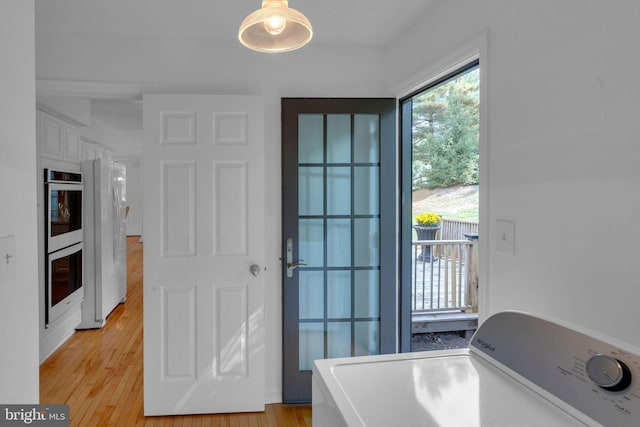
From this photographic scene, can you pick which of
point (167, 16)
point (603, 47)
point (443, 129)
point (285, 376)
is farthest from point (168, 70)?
point (443, 129)

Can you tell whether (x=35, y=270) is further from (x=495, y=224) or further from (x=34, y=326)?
(x=495, y=224)

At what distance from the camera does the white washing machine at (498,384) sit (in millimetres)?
824

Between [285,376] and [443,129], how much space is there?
4455 mm

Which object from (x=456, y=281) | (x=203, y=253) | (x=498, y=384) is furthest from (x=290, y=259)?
(x=456, y=281)

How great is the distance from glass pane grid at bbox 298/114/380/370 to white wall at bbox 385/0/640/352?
1054mm

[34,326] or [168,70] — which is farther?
[168,70]

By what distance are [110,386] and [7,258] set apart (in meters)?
2.16

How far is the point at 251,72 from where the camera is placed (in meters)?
2.64

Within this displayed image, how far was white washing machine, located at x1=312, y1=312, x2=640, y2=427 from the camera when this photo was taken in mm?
824

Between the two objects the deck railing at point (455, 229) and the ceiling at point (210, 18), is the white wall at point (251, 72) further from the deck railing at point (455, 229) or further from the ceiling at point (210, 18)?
the deck railing at point (455, 229)

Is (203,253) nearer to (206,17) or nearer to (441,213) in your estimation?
(206,17)

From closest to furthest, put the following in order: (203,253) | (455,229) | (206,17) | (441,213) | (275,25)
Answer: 1. (275,25)
2. (206,17)
3. (203,253)
4. (455,229)
5. (441,213)

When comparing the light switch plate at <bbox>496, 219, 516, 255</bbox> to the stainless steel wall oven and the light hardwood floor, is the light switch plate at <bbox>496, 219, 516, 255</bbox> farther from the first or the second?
Result: the stainless steel wall oven

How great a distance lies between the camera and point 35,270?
4.37 ft
